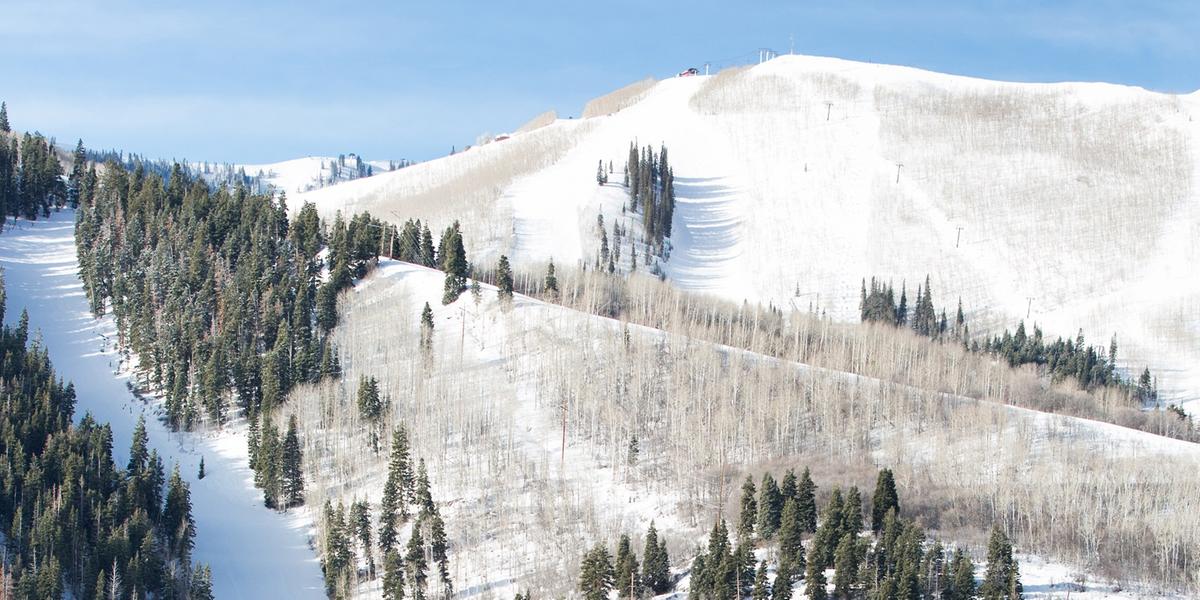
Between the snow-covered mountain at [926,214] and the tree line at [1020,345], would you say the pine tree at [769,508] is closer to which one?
the tree line at [1020,345]

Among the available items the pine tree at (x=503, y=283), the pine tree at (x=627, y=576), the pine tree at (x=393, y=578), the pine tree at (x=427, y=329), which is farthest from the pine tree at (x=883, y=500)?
the pine tree at (x=503, y=283)

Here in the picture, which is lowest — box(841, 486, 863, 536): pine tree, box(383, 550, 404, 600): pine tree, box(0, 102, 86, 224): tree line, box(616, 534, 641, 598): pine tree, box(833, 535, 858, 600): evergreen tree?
box(383, 550, 404, 600): pine tree

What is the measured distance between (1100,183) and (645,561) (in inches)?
5092

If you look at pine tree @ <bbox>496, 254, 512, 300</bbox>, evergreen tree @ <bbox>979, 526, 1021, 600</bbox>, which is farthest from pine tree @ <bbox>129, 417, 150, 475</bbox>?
evergreen tree @ <bbox>979, 526, 1021, 600</bbox>

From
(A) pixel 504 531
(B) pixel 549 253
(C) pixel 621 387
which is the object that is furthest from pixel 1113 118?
(A) pixel 504 531

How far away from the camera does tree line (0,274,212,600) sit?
80.4m

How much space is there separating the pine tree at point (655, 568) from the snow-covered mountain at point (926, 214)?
73.2 meters

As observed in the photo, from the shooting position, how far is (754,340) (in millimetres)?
115812

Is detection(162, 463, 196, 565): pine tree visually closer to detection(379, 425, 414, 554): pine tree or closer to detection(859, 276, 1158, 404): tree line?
detection(379, 425, 414, 554): pine tree

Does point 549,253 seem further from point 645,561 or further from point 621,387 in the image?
point 645,561

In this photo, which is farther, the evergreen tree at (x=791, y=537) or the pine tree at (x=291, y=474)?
the pine tree at (x=291, y=474)

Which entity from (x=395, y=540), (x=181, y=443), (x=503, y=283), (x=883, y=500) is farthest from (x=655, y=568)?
(x=181, y=443)

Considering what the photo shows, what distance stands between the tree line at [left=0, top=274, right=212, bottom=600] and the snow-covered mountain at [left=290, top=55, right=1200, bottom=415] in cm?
5726

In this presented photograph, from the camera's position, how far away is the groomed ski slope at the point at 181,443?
8956cm
